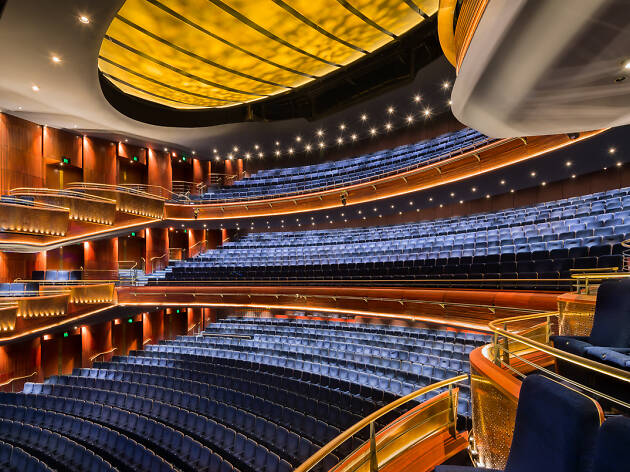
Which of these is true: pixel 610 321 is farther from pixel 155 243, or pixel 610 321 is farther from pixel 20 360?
pixel 155 243

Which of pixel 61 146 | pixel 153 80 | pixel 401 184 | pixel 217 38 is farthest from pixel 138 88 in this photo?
pixel 401 184

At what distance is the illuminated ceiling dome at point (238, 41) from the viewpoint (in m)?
4.84

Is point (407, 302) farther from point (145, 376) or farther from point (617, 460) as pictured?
point (617, 460)

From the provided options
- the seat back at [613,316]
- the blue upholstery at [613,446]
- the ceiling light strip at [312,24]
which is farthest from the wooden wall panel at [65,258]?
the blue upholstery at [613,446]

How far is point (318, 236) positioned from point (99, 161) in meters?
5.02

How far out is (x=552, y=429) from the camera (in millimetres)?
706

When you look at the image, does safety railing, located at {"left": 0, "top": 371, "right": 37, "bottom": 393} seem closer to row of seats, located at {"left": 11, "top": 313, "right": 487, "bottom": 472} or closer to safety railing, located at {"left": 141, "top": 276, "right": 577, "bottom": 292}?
row of seats, located at {"left": 11, "top": 313, "right": 487, "bottom": 472}

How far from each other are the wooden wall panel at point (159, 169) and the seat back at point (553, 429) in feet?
29.9

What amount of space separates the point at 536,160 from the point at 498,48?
11.3ft

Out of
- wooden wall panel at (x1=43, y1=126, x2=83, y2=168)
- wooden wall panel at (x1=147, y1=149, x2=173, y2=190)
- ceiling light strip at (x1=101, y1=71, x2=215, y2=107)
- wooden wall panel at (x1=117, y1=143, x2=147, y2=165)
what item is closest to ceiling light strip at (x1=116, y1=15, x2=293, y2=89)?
ceiling light strip at (x1=101, y1=71, x2=215, y2=107)

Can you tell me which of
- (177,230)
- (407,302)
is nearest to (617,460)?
(407,302)

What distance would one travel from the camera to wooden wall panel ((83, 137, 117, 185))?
7.41 m

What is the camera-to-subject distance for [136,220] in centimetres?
A: 701

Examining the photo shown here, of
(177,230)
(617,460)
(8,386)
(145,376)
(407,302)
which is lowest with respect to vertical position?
(8,386)
